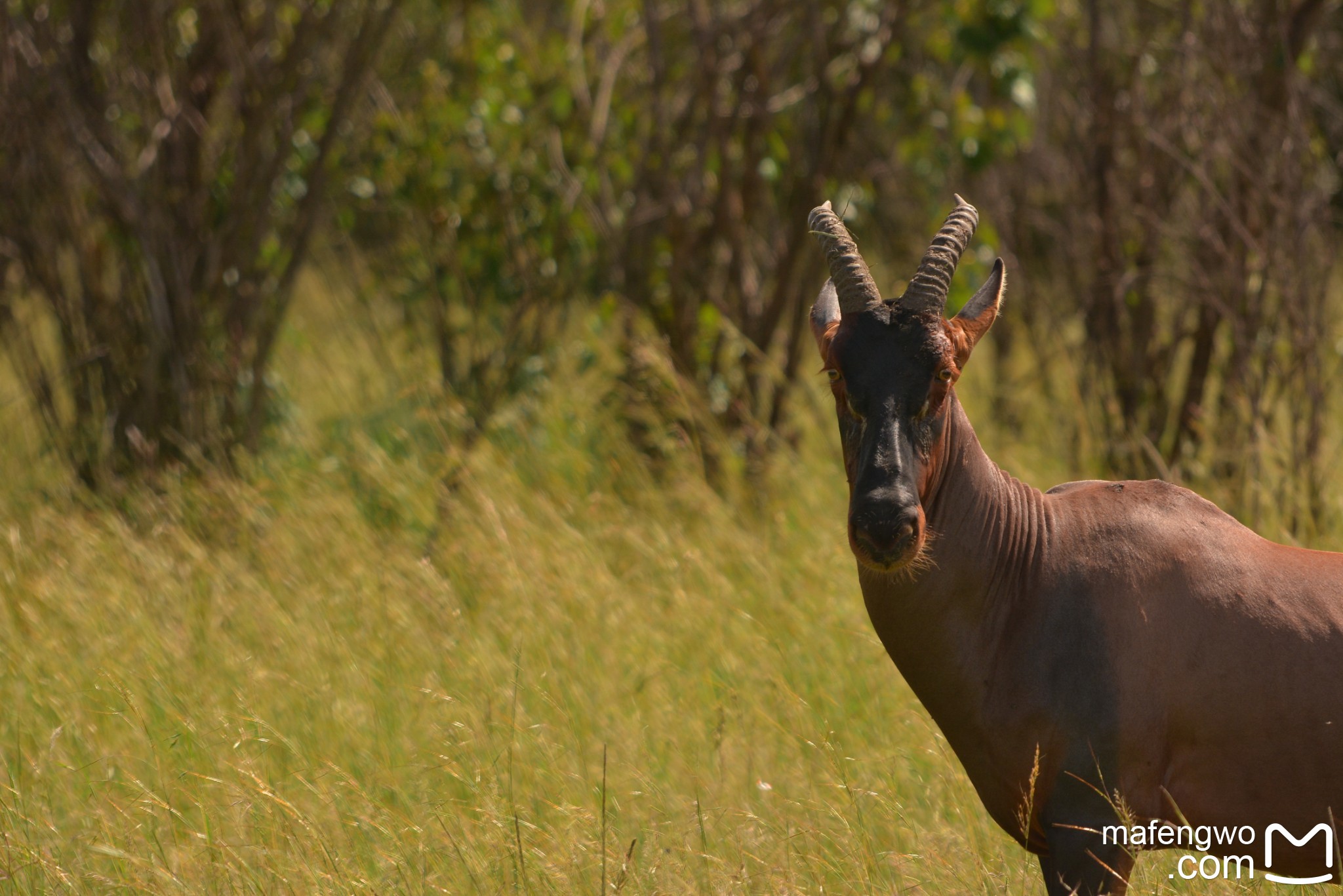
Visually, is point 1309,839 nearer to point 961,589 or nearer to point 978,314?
point 961,589

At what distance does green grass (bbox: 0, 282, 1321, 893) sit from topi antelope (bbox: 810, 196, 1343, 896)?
0.99 ft

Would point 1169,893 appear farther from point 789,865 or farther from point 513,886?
point 513,886

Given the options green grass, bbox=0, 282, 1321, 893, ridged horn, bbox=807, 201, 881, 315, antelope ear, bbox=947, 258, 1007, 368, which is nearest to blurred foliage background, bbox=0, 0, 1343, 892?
green grass, bbox=0, 282, 1321, 893

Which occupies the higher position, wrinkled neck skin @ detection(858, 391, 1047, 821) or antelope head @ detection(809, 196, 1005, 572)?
antelope head @ detection(809, 196, 1005, 572)

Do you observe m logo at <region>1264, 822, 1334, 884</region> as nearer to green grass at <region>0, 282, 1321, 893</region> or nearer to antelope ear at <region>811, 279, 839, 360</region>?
green grass at <region>0, 282, 1321, 893</region>

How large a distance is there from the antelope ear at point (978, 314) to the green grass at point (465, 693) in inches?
44.8

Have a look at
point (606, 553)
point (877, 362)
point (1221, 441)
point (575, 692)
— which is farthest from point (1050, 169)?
point (877, 362)

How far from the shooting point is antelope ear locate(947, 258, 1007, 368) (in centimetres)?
332

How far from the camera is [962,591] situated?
10.8 ft

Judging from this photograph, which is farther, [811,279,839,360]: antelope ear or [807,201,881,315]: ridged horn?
[811,279,839,360]: antelope ear

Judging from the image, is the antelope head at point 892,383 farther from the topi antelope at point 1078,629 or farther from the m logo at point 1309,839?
the m logo at point 1309,839

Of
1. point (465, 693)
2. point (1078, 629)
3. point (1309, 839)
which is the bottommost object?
point (465, 693)

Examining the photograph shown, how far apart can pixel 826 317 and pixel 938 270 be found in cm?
41

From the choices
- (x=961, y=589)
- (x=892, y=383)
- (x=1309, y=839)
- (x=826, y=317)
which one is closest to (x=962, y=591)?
(x=961, y=589)
